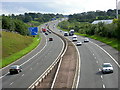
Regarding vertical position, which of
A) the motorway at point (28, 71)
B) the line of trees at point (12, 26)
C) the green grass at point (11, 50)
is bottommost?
the motorway at point (28, 71)

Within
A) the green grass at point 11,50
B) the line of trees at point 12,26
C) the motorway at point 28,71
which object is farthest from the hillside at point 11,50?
the line of trees at point 12,26

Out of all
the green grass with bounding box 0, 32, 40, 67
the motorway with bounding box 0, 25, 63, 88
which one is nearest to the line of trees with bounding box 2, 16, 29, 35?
the green grass with bounding box 0, 32, 40, 67

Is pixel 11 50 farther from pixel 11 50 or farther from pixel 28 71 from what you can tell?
pixel 28 71

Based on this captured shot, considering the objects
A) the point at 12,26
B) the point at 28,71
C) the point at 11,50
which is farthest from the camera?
the point at 12,26

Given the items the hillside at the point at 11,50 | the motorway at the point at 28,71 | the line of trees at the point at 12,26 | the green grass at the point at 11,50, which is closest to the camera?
the motorway at the point at 28,71

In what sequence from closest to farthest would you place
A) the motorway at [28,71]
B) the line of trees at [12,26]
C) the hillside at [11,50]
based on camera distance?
1. the motorway at [28,71]
2. the hillside at [11,50]
3. the line of trees at [12,26]

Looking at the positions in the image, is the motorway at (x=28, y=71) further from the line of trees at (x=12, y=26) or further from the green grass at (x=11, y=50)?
the line of trees at (x=12, y=26)

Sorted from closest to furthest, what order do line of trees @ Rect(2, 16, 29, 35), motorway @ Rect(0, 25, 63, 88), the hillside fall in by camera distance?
motorway @ Rect(0, 25, 63, 88), the hillside, line of trees @ Rect(2, 16, 29, 35)

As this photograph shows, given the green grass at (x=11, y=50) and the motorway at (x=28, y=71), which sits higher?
the green grass at (x=11, y=50)

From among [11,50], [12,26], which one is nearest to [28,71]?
[11,50]

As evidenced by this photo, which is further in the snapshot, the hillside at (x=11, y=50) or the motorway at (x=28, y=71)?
the hillside at (x=11, y=50)

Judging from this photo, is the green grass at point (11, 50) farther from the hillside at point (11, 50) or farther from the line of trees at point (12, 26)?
the line of trees at point (12, 26)

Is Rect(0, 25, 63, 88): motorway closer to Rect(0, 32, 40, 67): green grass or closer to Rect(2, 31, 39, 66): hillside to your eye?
Rect(0, 32, 40, 67): green grass

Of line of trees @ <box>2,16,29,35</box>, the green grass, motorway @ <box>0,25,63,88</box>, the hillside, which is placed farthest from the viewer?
line of trees @ <box>2,16,29,35</box>
